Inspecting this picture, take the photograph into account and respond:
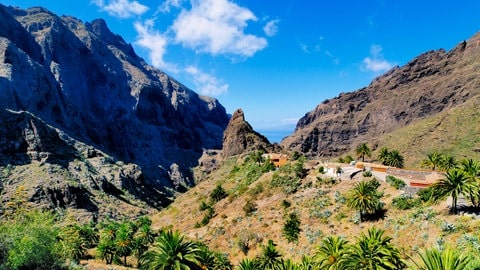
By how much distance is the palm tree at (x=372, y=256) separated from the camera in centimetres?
2956

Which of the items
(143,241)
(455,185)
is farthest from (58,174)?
(455,185)

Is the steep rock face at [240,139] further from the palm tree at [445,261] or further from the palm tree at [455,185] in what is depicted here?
the palm tree at [445,261]

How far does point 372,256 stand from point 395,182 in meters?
29.8

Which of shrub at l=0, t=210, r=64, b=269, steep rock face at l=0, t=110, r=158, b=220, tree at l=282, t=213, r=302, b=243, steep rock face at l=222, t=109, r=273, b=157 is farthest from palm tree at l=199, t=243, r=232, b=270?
steep rock face at l=222, t=109, r=273, b=157

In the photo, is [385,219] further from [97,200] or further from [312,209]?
[97,200]

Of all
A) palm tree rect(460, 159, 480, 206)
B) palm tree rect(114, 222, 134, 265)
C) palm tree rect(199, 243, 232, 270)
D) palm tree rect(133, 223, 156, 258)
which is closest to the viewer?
palm tree rect(460, 159, 480, 206)

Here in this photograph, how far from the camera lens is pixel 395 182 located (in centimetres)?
5641

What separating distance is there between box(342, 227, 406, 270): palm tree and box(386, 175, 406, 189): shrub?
26.5 m

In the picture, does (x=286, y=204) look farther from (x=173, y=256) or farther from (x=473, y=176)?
(x=173, y=256)

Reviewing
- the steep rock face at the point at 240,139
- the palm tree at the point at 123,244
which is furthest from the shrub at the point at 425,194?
the steep rock face at the point at 240,139

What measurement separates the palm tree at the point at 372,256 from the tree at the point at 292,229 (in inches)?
854

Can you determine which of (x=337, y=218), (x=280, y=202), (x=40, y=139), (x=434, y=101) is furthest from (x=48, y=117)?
(x=434, y=101)

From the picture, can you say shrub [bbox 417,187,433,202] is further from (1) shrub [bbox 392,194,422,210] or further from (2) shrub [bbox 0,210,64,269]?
(2) shrub [bbox 0,210,64,269]

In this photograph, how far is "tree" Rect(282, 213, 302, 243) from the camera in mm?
52938
